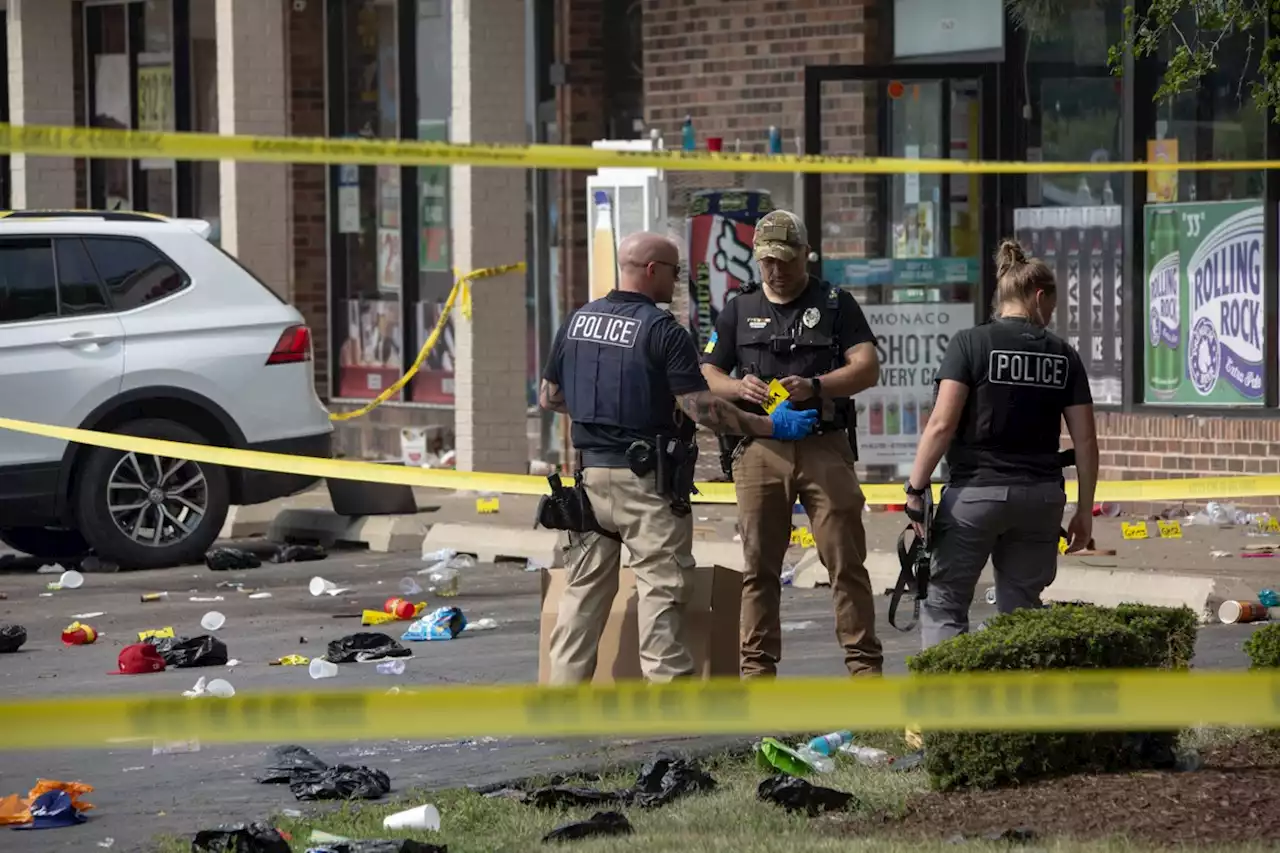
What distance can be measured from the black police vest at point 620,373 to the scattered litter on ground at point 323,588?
182 inches

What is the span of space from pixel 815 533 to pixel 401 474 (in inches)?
149

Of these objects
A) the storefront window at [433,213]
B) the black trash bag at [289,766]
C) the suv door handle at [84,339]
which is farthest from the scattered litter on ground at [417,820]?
the storefront window at [433,213]

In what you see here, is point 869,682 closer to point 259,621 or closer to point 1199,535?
point 259,621

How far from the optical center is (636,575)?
7.88 metres

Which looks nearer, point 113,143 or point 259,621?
point 113,143

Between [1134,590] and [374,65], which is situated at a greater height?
[374,65]

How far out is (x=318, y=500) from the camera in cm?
1606

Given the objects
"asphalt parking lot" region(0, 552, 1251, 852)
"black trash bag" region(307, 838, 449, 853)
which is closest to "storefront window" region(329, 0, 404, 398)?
"asphalt parking lot" region(0, 552, 1251, 852)

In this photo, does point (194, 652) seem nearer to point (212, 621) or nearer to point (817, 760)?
point (212, 621)

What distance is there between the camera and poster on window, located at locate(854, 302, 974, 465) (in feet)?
47.5

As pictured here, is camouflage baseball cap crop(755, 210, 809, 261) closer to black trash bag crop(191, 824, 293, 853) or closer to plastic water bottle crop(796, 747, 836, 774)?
plastic water bottle crop(796, 747, 836, 774)

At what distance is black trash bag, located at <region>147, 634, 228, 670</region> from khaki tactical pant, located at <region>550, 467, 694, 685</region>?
2.53 meters

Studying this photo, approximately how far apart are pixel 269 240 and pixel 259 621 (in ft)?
21.5

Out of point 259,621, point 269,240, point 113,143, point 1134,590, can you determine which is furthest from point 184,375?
point 113,143
